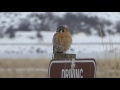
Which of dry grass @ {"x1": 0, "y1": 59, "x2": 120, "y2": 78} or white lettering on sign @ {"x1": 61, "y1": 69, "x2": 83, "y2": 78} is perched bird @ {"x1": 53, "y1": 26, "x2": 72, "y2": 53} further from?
dry grass @ {"x1": 0, "y1": 59, "x2": 120, "y2": 78}

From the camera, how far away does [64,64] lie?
1695 millimetres

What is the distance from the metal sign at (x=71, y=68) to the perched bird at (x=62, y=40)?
333mm

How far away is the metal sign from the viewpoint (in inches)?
65.9

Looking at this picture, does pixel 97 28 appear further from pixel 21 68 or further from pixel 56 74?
pixel 56 74

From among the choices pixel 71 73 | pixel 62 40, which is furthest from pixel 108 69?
pixel 71 73

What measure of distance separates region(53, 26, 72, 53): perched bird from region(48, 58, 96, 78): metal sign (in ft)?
1.09

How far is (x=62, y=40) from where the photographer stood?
2035 millimetres

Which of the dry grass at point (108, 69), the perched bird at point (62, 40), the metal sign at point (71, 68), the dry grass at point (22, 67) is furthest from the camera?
the dry grass at point (22, 67)

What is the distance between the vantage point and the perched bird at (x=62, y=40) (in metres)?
2.02

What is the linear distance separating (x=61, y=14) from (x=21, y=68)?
73 cm

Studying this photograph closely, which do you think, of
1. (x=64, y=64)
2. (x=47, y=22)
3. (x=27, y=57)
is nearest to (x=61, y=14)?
(x=47, y=22)

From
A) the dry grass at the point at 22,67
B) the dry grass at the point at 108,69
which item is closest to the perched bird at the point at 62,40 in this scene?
the dry grass at the point at 108,69

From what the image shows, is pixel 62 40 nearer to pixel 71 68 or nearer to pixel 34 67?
pixel 71 68

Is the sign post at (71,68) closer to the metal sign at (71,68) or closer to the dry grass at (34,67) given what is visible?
the metal sign at (71,68)
